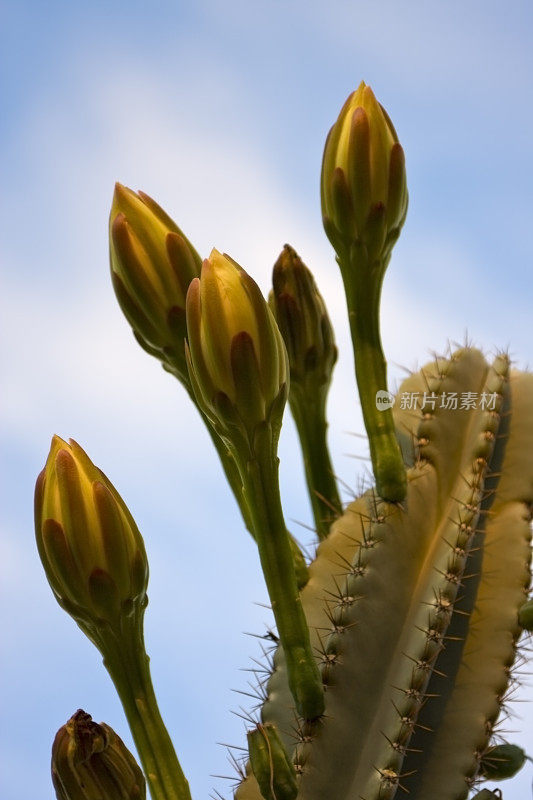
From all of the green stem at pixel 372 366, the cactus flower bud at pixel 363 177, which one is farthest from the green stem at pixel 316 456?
the cactus flower bud at pixel 363 177

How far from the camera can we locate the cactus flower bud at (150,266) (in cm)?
113

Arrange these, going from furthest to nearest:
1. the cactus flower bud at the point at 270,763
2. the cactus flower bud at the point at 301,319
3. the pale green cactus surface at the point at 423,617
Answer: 1. the cactus flower bud at the point at 301,319
2. the pale green cactus surface at the point at 423,617
3. the cactus flower bud at the point at 270,763

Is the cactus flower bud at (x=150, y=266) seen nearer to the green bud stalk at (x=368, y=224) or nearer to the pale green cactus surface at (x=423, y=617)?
the green bud stalk at (x=368, y=224)

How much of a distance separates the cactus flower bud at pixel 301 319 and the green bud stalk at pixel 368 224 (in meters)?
0.05

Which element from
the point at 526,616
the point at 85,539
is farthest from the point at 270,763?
the point at 526,616

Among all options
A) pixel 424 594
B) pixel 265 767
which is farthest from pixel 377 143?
pixel 265 767

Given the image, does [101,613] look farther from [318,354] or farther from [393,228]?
[393,228]

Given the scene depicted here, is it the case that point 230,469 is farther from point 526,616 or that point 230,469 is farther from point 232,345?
point 526,616

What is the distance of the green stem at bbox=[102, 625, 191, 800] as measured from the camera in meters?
1.04

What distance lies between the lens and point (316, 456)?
138 centimetres

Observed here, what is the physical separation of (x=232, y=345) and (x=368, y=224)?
358 millimetres

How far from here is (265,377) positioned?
1.02 metres

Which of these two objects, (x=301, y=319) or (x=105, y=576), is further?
(x=301, y=319)

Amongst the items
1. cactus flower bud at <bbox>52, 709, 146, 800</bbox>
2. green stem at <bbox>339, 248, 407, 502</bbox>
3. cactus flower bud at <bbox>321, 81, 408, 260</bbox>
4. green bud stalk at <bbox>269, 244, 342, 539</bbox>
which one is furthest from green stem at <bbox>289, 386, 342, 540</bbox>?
cactus flower bud at <bbox>52, 709, 146, 800</bbox>
